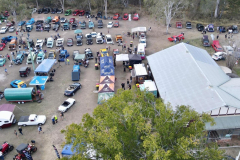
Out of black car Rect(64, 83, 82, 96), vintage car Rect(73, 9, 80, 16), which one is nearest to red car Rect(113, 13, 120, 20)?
vintage car Rect(73, 9, 80, 16)

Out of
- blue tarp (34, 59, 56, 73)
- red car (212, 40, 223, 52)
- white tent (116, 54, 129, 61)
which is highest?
red car (212, 40, 223, 52)

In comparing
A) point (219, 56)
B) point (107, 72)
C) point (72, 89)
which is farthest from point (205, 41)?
point (72, 89)

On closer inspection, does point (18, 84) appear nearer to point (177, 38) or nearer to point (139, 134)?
point (139, 134)

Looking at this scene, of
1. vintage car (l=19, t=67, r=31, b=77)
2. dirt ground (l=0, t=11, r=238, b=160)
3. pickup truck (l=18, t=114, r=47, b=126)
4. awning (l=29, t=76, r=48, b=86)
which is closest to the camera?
dirt ground (l=0, t=11, r=238, b=160)

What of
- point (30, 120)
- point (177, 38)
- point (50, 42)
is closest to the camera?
point (30, 120)

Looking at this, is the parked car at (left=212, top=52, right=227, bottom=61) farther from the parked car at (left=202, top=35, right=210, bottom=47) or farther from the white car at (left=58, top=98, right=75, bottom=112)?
the white car at (left=58, top=98, right=75, bottom=112)

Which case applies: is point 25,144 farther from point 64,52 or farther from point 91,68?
point 64,52
